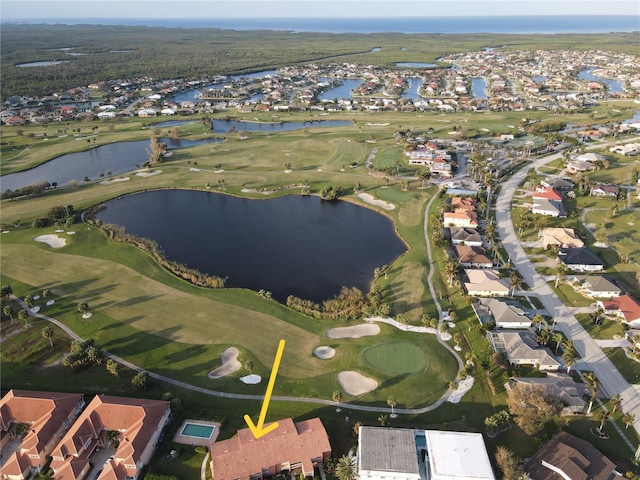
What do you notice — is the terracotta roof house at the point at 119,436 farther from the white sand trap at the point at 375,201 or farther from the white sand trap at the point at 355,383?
the white sand trap at the point at 375,201

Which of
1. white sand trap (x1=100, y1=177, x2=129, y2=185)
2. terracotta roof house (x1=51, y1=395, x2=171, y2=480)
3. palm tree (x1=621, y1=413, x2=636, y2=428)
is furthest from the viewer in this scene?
white sand trap (x1=100, y1=177, x2=129, y2=185)

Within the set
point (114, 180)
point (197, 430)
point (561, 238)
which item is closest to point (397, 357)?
point (197, 430)

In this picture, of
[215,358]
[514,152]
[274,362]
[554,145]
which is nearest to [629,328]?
[274,362]

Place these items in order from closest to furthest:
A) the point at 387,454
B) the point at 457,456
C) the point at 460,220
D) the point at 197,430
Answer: the point at 457,456, the point at 387,454, the point at 197,430, the point at 460,220

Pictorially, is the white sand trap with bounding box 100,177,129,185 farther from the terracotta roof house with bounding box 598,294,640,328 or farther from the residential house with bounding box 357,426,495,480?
the terracotta roof house with bounding box 598,294,640,328

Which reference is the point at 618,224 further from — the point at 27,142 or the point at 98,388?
the point at 27,142

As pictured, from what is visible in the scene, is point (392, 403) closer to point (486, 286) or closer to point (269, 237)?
point (486, 286)

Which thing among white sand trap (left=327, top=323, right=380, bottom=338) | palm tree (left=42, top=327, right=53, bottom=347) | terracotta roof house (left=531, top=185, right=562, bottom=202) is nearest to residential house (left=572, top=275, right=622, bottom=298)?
terracotta roof house (left=531, top=185, right=562, bottom=202)
